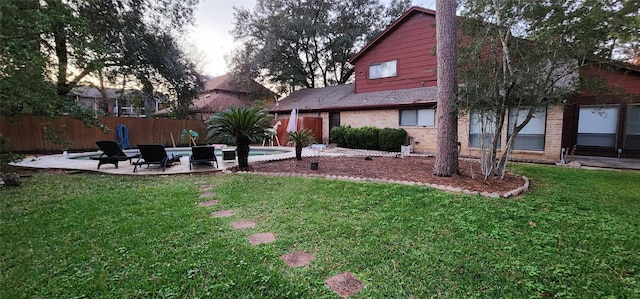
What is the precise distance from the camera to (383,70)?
16.7m

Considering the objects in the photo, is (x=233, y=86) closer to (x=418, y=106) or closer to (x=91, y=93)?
(x=418, y=106)

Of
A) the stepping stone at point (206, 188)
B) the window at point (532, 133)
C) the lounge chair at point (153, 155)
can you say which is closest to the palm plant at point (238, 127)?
the lounge chair at point (153, 155)

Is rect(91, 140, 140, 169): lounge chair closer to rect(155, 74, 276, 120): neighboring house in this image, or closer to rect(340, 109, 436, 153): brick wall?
rect(340, 109, 436, 153): brick wall

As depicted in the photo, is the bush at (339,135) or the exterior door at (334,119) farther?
the exterior door at (334,119)

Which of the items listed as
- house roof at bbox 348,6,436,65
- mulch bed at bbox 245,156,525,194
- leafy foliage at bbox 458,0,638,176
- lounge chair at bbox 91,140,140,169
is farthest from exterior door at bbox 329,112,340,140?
lounge chair at bbox 91,140,140,169

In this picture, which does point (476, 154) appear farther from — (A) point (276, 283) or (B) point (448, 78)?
A: (A) point (276, 283)

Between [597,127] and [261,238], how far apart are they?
14.2m

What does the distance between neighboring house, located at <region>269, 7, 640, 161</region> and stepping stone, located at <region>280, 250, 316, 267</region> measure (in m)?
7.48

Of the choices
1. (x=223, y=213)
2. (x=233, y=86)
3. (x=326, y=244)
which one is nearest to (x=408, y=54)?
(x=223, y=213)

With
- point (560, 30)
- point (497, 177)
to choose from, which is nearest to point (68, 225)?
point (497, 177)

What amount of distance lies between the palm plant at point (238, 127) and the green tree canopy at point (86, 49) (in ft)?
9.47

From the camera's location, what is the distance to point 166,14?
1481 cm

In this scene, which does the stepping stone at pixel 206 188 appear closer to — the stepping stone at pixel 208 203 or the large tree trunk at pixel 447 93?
the stepping stone at pixel 208 203

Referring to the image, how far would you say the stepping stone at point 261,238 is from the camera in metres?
3.33
